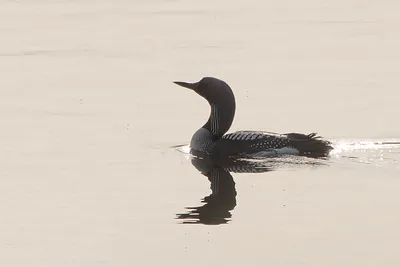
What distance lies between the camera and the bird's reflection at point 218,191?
10.3m

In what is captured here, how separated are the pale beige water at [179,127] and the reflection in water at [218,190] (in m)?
0.11

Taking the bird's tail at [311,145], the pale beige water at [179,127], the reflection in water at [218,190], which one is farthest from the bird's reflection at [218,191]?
the bird's tail at [311,145]

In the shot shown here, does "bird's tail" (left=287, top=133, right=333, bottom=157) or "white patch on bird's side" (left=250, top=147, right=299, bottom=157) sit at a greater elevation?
"bird's tail" (left=287, top=133, right=333, bottom=157)

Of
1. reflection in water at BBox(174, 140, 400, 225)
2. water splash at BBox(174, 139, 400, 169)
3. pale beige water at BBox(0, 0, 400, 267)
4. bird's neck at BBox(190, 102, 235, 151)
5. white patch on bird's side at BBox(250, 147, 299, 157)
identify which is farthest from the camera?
bird's neck at BBox(190, 102, 235, 151)

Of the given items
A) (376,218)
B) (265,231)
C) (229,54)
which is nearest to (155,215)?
(265,231)

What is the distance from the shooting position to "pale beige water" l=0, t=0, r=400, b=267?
9.38m

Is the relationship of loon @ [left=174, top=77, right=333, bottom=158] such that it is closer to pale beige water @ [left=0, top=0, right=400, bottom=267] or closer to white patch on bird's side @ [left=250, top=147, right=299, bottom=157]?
white patch on bird's side @ [left=250, top=147, right=299, bottom=157]

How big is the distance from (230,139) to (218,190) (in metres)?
1.72

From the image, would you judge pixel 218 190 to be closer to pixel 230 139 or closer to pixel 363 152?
pixel 230 139

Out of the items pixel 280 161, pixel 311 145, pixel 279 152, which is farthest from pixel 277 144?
pixel 311 145

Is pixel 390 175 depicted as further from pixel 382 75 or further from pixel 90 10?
pixel 90 10

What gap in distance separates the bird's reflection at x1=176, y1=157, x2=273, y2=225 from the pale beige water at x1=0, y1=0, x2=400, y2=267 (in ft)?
0.35

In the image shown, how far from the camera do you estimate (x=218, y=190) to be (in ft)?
38.0

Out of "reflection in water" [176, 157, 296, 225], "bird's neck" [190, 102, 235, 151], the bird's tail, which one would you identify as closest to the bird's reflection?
"reflection in water" [176, 157, 296, 225]
